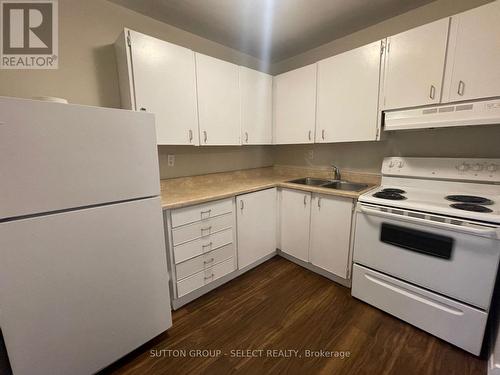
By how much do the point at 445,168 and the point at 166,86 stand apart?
231 cm

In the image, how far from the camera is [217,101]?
2.04 meters

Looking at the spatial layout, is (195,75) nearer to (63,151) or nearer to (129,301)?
(63,151)

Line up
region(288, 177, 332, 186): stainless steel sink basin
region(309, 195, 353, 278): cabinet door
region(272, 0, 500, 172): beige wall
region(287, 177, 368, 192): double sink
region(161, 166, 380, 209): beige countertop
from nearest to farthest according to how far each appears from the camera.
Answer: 1. region(272, 0, 500, 172): beige wall
2. region(161, 166, 380, 209): beige countertop
3. region(309, 195, 353, 278): cabinet door
4. region(287, 177, 368, 192): double sink
5. region(288, 177, 332, 186): stainless steel sink basin

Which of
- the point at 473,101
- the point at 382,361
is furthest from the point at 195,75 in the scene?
the point at 382,361

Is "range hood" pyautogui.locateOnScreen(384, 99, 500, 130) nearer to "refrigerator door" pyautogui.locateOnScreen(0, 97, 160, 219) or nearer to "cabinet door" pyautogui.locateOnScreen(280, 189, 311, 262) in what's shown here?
"cabinet door" pyautogui.locateOnScreen(280, 189, 311, 262)

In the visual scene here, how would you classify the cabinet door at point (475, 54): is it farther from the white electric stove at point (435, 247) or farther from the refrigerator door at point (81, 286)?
the refrigerator door at point (81, 286)

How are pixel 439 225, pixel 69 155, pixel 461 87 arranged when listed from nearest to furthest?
pixel 69 155, pixel 439 225, pixel 461 87

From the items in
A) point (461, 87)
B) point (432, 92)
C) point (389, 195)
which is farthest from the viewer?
point (389, 195)

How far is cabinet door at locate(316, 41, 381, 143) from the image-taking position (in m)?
1.80

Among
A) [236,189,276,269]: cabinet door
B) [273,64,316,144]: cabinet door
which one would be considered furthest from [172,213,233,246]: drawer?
[273,64,316,144]: cabinet door

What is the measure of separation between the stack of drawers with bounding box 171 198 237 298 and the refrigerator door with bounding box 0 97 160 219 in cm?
49

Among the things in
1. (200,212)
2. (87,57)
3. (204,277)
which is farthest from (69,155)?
(204,277)

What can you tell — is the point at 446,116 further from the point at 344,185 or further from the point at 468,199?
the point at 344,185

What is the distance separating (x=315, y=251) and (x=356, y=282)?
441mm
